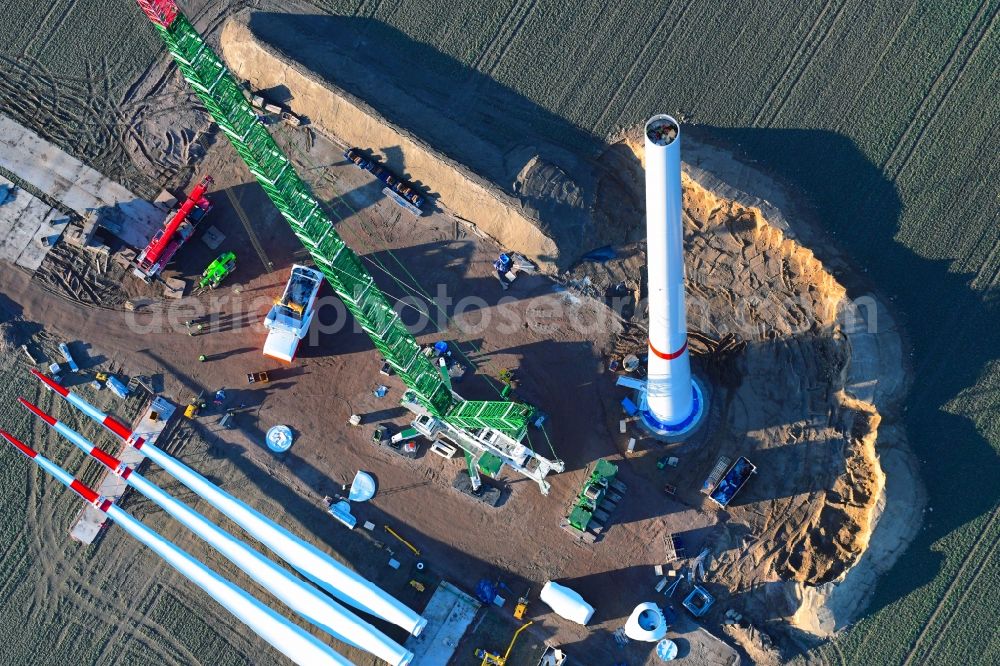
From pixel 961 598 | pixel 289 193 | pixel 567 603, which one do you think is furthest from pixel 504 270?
pixel 961 598

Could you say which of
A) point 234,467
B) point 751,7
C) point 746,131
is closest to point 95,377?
point 234,467

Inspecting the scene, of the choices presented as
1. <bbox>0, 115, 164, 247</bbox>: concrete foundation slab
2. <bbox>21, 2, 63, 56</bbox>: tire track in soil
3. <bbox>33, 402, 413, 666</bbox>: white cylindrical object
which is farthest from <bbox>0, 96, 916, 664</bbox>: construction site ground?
<bbox>21, 2, 63, 56</bbox>: tire track in soil

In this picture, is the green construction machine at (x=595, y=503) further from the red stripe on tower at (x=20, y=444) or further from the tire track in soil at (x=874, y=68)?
the red stripe on tower at (x=20, y=444)

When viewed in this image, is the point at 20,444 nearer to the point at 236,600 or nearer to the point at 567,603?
the point at 236,600

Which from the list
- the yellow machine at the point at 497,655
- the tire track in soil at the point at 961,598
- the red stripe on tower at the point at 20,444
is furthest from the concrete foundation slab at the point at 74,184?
the tire track in soil at the point at 961,598

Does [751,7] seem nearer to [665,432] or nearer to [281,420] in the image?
[665,432]

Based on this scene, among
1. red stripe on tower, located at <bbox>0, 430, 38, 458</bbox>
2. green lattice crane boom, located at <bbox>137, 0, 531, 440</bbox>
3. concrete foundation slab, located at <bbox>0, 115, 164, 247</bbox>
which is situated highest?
green lattice crane boom, located at <bbox>137, 0, 531, 440</bbox>

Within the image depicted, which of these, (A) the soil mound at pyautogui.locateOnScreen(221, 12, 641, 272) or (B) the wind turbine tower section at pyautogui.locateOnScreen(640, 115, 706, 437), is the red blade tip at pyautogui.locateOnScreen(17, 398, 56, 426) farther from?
(B) the wind turbine tower section at pyautogui.locateOnScreen(640, 115, 706, 437)
